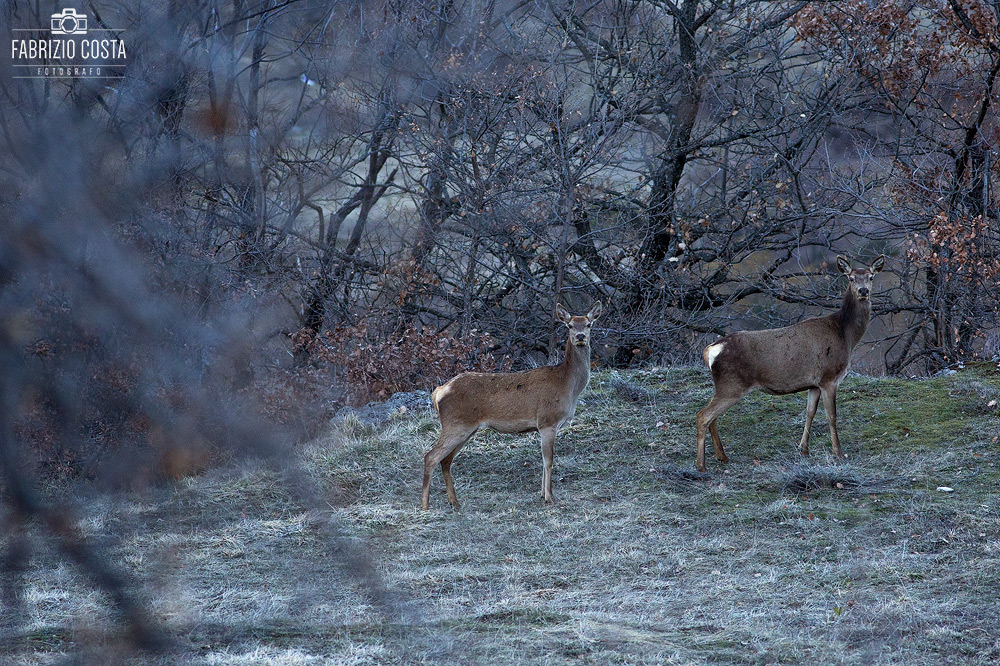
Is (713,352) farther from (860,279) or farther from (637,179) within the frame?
(637,179)

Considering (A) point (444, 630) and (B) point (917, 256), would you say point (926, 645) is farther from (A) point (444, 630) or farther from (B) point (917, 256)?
→ (B) point (917, 256)

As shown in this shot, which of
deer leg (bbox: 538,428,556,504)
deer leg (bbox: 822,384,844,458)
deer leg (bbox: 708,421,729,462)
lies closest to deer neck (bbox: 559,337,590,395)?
deer leg (bbox: 538,428,556,504)

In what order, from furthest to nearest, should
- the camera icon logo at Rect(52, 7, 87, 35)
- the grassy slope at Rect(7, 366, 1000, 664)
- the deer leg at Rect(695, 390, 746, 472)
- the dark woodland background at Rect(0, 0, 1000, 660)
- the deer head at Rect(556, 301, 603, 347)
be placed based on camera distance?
the dark woodland background at Rect(0, 0, 1000, 660)
the deer leg at Rect(695, 390, 746, 472)
the deer head at Rect(556, 301, 603, 347)
the grassy slope at Rect(7, 366, 1000, 664)
the camera icon logo at Rect(52, 7, 87, 35)

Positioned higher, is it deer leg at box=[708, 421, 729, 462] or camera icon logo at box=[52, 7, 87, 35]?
camera icon logo at box=[52, 7, 87, 35]

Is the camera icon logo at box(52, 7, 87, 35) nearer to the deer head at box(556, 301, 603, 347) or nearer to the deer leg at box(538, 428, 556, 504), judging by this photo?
the deer leg at box(538, 428, 556, 504)

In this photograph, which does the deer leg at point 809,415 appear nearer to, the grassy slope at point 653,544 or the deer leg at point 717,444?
the grassy slope at point 653,544

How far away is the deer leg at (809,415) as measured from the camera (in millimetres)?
10555

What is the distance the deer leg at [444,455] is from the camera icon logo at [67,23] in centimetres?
818

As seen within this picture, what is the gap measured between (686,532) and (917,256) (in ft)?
31.7

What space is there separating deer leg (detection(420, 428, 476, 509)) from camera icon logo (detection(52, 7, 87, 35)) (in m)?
8.18

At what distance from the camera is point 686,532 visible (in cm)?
877

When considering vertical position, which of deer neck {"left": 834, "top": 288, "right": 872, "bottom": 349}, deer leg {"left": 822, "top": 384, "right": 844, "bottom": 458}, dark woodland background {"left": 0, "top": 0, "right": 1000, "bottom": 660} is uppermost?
dark woodland background {"left": 0, "top": 0, "right": 1000, "bottom": 660}

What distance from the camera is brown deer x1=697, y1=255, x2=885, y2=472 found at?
10.5 m

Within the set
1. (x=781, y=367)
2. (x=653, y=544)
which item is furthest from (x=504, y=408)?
(x=781, y=367)
